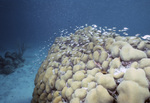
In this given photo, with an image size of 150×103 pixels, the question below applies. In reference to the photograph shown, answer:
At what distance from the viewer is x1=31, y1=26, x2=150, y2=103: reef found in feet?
4.66

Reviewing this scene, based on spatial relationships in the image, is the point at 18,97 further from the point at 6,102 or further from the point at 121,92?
the point at 121,92

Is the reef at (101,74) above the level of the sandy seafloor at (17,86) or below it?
below

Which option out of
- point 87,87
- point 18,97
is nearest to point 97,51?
point 87,87

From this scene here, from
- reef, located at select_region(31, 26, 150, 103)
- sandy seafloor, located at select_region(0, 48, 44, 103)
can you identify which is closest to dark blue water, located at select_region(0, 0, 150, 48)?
sandy seafloor, located at select_region(0, 48, 44, 103)

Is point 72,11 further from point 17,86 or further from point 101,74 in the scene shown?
point 101,74

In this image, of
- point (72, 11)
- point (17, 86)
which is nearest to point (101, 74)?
point (17, 86)

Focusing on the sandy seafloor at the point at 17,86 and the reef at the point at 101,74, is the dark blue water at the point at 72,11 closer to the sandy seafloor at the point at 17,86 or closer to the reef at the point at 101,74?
the sandy seafloor at the point at 17,86

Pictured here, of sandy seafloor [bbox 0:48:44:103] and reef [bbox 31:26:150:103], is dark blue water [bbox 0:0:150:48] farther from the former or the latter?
reef [bbox 31:26:150:103]

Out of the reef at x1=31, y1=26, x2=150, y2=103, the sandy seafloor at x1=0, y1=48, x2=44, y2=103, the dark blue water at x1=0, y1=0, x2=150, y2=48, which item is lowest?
the reef at x1=31, y1=26, x2=150, y2=103

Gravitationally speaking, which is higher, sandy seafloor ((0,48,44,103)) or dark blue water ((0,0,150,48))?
dark blue water ((0,0,150,48))

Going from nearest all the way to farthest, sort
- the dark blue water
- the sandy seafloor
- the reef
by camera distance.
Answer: the reef → the sandy seafloor → the dark blue water

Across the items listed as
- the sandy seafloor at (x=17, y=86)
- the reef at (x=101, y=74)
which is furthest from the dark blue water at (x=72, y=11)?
the reef at (x=101, y=74)

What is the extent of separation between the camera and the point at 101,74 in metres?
2.02

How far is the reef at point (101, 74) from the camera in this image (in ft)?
4.66
